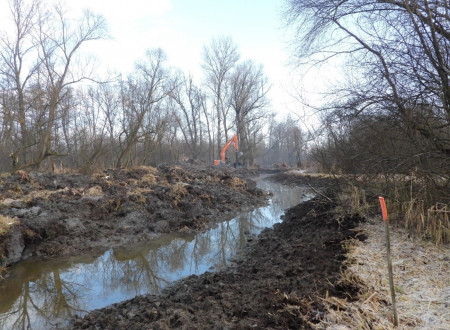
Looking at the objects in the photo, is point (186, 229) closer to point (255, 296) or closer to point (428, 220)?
point (255, 296)

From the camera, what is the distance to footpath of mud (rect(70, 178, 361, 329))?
134 inches

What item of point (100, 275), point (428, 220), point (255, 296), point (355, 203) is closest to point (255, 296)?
point (255, 296)

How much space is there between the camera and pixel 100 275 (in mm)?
6355

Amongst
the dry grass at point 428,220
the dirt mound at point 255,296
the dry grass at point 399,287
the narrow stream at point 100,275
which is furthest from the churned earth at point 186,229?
the dry grass at point 428,220

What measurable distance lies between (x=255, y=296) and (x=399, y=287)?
181cm

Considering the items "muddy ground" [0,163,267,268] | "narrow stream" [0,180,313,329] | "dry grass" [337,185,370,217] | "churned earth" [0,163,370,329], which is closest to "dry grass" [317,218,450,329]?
"churned earth" [0,163,370,329]

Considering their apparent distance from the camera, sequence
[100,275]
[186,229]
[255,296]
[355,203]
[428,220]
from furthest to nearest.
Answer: [186,229] → [355,203] → [100,275] → [428,220] → [255,296]

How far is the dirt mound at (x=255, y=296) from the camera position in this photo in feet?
11.2

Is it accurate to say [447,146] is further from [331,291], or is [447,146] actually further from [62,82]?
[62,82]

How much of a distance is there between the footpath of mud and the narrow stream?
1.79ft

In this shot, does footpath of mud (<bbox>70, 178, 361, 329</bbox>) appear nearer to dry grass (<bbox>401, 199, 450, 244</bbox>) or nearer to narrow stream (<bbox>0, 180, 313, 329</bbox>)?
narrow stream (<bbox>0, 180, 313, 329</bbox>)

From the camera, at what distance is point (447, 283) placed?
3.76 m

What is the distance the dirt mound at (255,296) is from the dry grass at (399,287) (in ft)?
0.75

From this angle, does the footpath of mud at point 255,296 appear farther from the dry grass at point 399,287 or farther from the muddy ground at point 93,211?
the muddy ground at point 93,211
